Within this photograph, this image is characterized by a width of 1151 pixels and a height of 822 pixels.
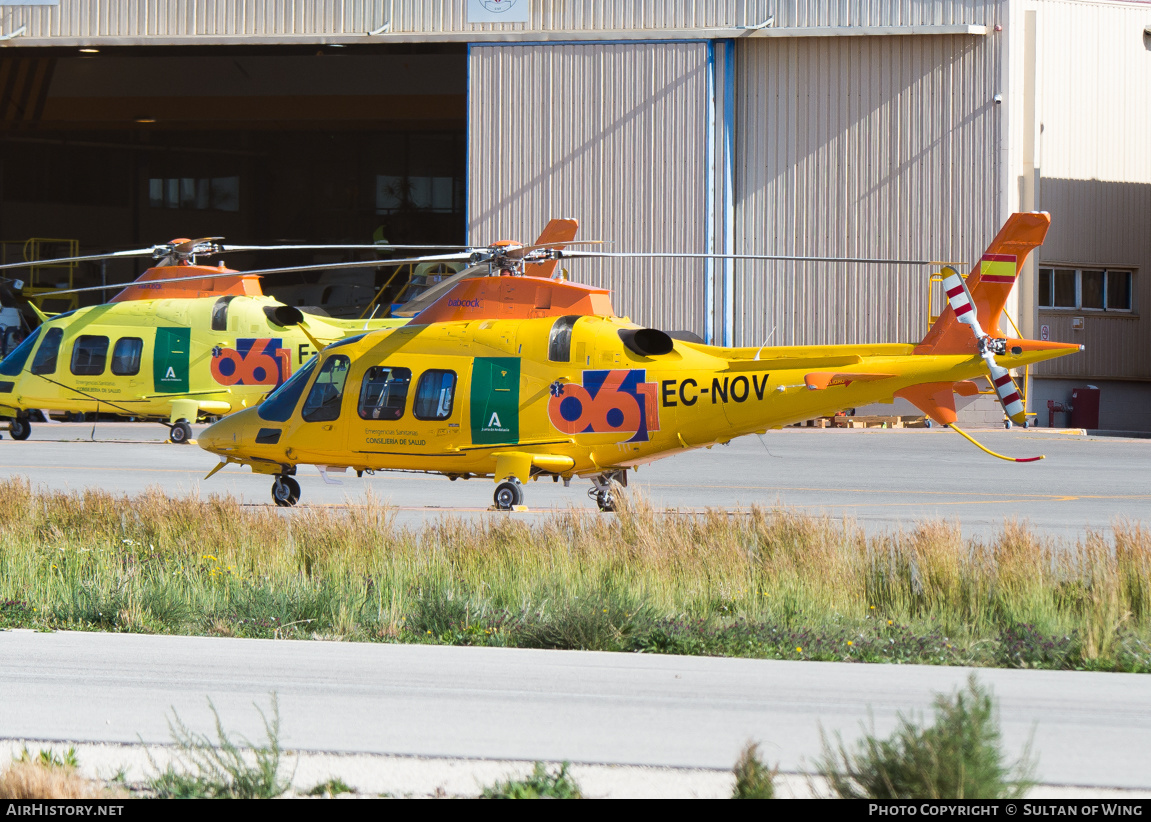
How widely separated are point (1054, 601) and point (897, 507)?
6507 millimetres

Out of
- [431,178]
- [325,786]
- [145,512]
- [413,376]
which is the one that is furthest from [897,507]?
[431,178]

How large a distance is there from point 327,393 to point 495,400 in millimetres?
2321

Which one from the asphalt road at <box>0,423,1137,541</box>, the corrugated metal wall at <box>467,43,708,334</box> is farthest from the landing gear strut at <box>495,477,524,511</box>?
the corrugated metal wall at <box>467,43,708,334</box>

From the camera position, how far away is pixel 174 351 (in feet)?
70.9

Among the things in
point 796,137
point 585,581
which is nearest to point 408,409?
point 585,581

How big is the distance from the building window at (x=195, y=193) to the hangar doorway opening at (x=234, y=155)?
5cm

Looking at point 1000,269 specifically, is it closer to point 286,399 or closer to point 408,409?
point 408,409

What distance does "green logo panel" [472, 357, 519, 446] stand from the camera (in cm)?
1487

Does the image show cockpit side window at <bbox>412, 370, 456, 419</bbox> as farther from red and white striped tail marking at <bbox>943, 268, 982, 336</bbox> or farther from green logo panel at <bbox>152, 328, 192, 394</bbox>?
green logo panel at <bbox>152, 328, 192, 394</bbox>

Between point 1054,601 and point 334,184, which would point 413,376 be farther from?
point 334,184

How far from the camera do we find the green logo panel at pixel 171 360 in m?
21.6

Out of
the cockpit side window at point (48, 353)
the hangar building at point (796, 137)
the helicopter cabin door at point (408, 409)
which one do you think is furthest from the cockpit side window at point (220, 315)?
the hangar building at point (796, 137)

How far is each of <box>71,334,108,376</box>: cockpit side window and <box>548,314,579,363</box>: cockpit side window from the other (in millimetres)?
10821

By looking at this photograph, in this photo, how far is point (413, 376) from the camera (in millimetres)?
15297
